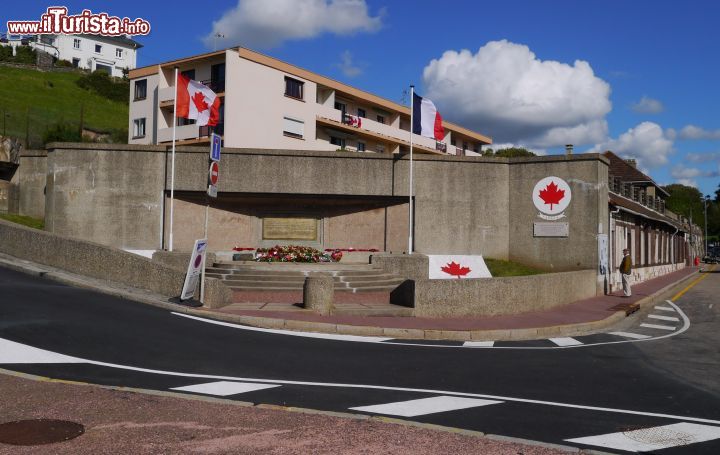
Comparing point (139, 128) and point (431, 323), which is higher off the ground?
point (139, 128)

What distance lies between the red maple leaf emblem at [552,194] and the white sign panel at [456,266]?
329 cm

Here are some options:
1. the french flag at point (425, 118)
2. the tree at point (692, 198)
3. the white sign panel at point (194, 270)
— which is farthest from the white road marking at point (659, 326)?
the tree at point (692, 198)

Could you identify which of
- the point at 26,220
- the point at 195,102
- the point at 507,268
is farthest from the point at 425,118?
the point at 26,220

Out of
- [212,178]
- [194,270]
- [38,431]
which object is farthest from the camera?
[212,178]

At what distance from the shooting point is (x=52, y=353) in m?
9.12

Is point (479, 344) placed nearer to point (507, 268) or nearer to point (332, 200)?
point (507, 268)

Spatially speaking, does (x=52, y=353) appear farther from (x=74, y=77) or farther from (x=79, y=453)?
(x=74, y=77)

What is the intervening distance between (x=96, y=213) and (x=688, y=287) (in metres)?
26.7

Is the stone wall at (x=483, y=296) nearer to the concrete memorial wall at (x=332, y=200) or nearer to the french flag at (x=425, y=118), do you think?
the concrete memorial wall at (x=332, y=200)

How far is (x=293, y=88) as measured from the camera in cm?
4469

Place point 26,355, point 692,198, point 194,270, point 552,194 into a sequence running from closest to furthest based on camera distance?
point 26,355 → point 194,270 → point 552,194 → point 692,198

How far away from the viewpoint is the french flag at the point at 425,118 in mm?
22531

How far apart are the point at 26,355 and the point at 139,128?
133 feet

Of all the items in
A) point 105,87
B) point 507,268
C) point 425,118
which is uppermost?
point 105,87
